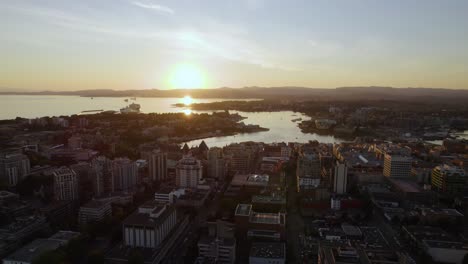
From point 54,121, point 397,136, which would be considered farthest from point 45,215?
point 397,136

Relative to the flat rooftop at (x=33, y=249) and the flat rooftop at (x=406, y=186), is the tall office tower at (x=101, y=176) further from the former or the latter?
the flat rooftop at (x=406, y=186)

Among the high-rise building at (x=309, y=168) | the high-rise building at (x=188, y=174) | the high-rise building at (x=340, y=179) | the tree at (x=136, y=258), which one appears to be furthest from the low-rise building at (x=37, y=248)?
the high-rise building at (x=340, y=179)

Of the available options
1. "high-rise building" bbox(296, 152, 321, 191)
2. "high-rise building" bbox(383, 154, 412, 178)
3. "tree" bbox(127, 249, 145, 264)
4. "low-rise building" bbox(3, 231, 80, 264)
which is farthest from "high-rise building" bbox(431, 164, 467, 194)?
"low-rise building" bbox(3, 231, 80, 264)

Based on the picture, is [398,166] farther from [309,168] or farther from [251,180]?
[251,180]

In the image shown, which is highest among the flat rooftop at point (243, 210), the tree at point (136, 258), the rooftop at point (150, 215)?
the rooftop at point (150, 215)

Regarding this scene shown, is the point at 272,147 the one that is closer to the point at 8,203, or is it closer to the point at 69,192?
the point at 69,192

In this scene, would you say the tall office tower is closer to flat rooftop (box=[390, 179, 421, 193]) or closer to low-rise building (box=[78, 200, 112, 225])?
low-rise building (box=[78, 200, 112, 225])
